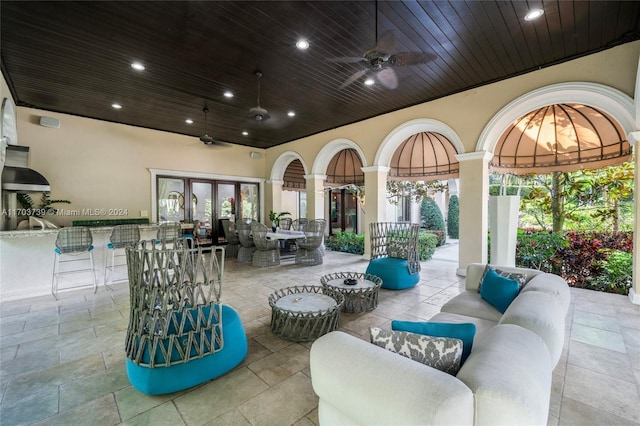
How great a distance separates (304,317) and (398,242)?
9.41ft

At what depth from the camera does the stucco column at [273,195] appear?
10.4m

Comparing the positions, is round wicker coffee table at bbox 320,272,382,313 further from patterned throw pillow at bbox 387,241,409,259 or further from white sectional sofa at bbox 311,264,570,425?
white sectional sofa at bbox 311,264,570,425

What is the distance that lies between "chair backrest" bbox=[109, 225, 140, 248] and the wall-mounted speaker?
3.21 m

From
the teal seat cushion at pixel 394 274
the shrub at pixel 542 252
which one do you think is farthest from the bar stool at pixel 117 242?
the shrub at pixel 542 252

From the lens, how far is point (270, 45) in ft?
12.9

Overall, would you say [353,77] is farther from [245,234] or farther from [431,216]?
[431,216]

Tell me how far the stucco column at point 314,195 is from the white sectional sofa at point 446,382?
7348 mm

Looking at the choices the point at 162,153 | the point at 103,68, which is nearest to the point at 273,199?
the point at 162,153

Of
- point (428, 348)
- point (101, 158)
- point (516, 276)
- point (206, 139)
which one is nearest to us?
point (428, 348)

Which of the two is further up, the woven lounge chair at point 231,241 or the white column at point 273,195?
the white column at point 273,195

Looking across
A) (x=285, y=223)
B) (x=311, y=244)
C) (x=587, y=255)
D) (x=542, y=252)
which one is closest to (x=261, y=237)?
(x=311, y=244)

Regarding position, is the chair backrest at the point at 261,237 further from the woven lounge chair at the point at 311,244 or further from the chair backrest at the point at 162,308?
the chair backrest at the point at 162,308

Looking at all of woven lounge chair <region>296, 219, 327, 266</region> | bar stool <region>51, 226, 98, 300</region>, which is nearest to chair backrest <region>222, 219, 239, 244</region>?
woven lounge chair <region>296, 219, 327, 266</region>

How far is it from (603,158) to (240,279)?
7.90 m
